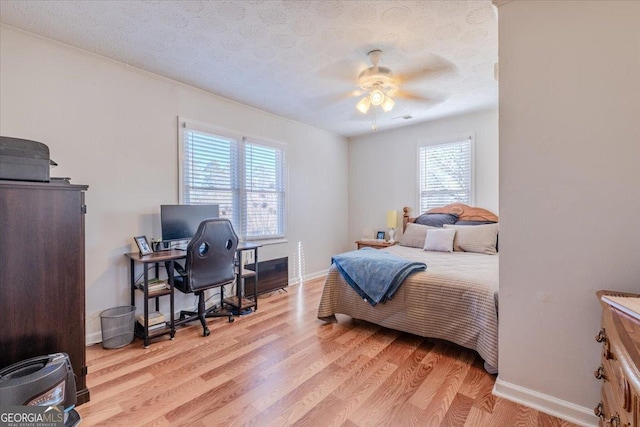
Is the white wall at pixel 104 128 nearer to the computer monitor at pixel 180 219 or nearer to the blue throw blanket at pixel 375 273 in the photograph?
the computer monitor at pixel 180 219

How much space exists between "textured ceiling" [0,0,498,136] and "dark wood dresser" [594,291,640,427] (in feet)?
6.41

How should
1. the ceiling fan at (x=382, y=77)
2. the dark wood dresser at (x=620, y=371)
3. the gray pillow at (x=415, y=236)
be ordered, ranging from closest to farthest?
the dark wood dresser at (x=620, y=371)
the ceiling fan at (x=382, y=77)
the gray pillow at (x=415, y=236)

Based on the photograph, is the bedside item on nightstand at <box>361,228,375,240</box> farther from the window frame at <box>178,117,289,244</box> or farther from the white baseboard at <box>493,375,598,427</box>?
the white baseboard at <box>493,375,598,427</box>

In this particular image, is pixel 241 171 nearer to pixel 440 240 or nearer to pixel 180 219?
pixel 180 219

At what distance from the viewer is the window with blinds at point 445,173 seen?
13.8 ft

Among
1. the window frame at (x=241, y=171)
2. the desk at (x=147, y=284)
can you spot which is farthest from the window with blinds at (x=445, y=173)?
the desk at (x=147, y=284)

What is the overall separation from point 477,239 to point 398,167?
1841mm

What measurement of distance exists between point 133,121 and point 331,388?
2897 millimetres

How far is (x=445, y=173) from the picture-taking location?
14.4 ft

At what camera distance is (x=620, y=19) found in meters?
1.42

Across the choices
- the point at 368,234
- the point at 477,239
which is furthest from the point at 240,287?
the point at 477,239

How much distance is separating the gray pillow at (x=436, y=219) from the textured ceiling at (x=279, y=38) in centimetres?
171

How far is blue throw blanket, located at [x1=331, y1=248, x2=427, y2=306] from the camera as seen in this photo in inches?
98.6

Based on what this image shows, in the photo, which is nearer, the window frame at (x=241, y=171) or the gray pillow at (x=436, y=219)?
the window frame at (x=241, y=171)
